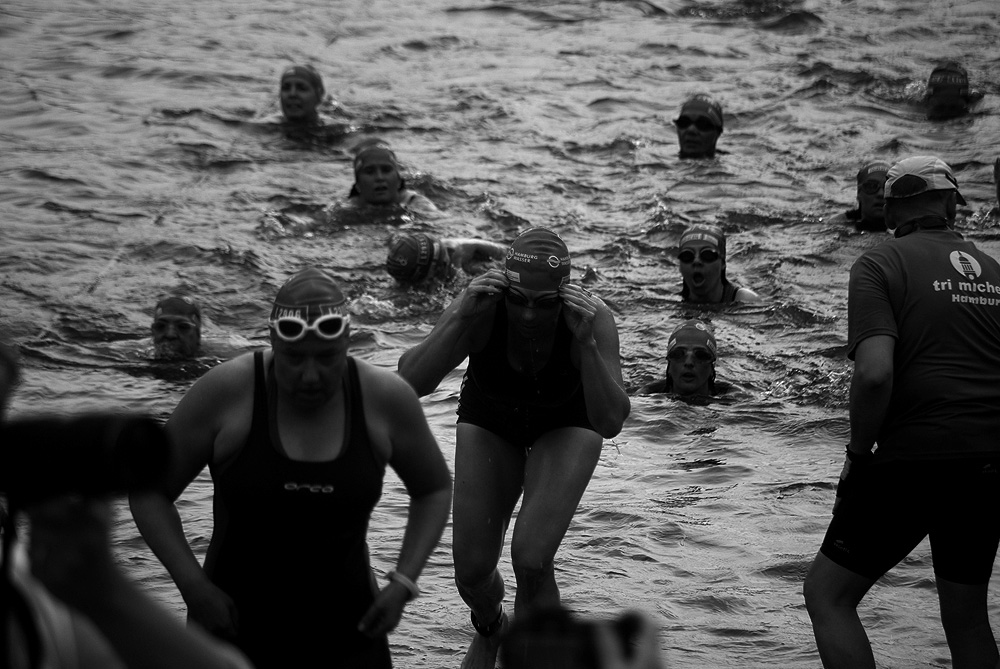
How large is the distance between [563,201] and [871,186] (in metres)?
4.46

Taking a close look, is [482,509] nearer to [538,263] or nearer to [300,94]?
[538,263]

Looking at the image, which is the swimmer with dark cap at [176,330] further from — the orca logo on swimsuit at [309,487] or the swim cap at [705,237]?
the orca logo on swimsuit at [309,487]

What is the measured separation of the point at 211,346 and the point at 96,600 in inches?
416

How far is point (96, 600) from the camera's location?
7.95 feet

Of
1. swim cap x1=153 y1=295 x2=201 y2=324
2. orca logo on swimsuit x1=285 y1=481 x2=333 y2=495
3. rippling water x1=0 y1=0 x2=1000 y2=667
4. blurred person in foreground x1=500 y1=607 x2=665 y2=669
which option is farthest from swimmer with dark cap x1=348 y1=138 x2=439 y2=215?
blurred person in foreground x1=500 y1=607 x2=665 y2=669

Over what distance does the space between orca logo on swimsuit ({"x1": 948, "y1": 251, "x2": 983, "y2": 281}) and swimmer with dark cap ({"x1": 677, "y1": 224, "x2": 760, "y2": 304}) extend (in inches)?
292

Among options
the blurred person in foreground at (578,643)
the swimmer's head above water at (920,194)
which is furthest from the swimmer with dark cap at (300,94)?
the blurred person in foreground at (578,643)

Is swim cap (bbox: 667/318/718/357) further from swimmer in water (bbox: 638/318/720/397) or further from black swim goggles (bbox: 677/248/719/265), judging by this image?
black swim goggles (bbox: 677/248/719/265)

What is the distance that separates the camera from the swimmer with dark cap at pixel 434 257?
44.9 feet

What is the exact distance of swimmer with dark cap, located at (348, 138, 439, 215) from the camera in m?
15.5

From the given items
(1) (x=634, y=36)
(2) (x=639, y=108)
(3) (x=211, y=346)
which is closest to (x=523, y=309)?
(3) (x=211, y=346)

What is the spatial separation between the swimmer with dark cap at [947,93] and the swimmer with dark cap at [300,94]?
31.4ft

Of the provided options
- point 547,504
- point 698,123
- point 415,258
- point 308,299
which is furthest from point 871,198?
point 308,299

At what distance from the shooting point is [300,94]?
18844 millimetres
